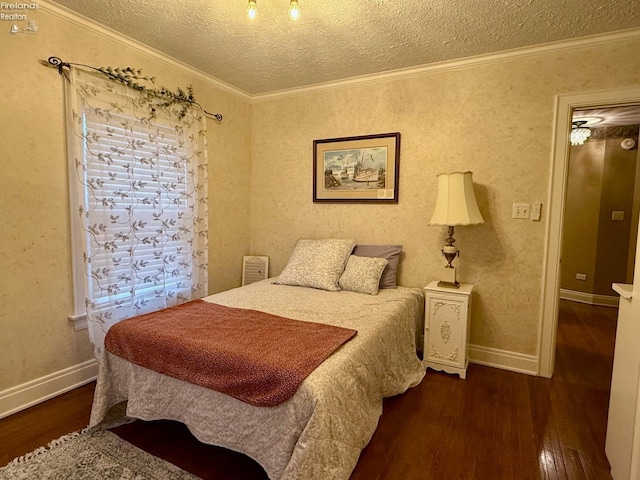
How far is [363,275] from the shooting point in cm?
269

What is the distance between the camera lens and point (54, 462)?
161 cm

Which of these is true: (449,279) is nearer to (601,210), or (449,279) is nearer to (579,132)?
(579,132)

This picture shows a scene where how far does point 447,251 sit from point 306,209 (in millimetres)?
1409

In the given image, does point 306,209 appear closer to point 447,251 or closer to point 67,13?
point 447,251

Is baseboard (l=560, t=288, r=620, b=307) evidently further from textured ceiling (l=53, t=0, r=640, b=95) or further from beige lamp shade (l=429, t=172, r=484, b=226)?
textured ceiling (l=53, t=0, r=640, b=95)

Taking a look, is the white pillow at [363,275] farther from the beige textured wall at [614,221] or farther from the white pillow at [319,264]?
the beige textured wall at [614,221]

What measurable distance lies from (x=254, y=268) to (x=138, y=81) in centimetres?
193

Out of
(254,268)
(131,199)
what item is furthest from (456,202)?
(131,199)

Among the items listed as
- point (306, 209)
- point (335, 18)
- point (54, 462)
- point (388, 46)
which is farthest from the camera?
point (306, 209)

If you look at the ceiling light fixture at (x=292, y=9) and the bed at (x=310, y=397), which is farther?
the ceiling light fixture at (x=292, y=9)

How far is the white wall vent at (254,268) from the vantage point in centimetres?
357

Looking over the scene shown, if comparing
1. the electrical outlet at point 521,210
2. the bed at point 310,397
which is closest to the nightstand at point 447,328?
the bed at point 310,397

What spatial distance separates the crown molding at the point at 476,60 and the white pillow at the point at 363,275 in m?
1.56

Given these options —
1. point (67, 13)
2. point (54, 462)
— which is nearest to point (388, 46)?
point (67, 13)
